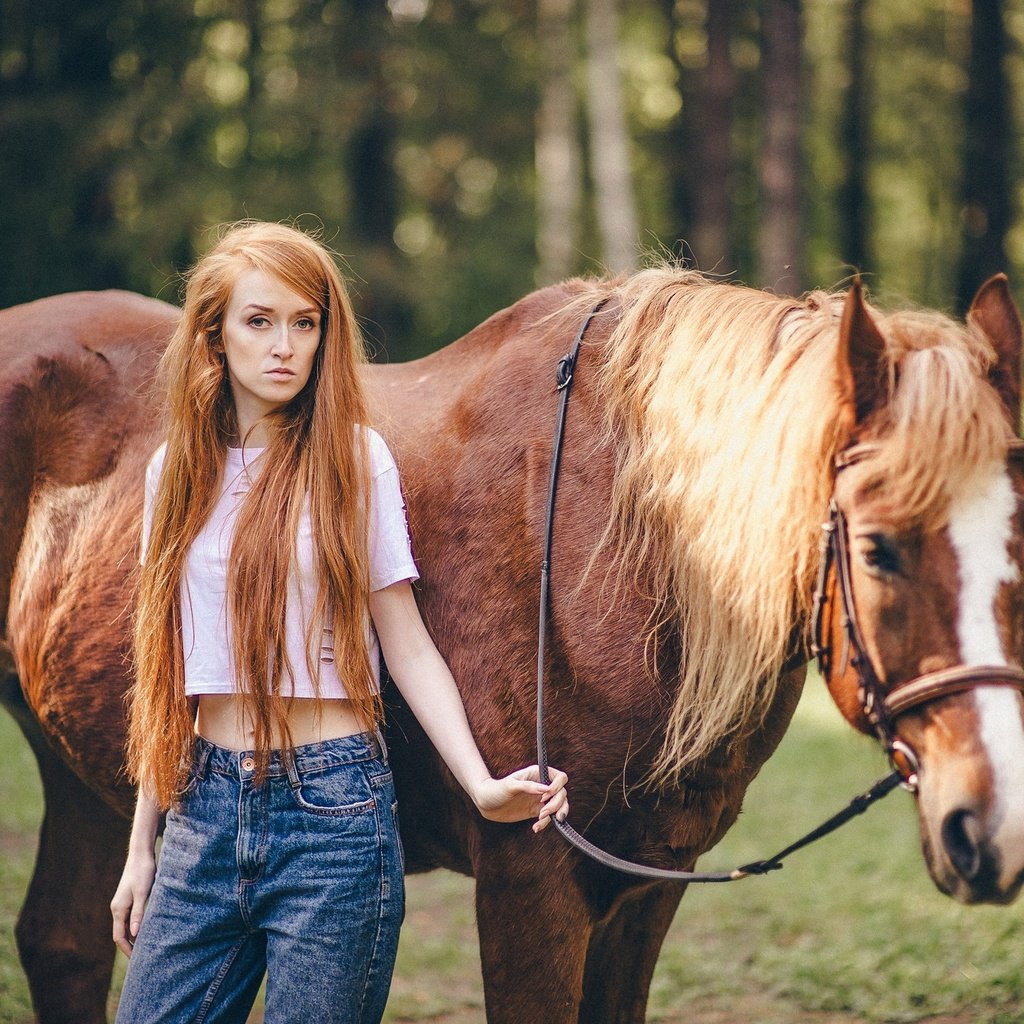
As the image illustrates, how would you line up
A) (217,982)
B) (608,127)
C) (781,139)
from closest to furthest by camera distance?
1. (217,982)
2. (781,139)
3. (608,127)

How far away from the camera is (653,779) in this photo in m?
2.21

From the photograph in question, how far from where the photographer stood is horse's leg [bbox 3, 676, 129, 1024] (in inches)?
129

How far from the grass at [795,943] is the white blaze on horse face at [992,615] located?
247 centimetres

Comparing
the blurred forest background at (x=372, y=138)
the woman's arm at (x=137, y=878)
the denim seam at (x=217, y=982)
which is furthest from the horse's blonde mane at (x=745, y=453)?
the blurred forest background at (x=372, y=138)

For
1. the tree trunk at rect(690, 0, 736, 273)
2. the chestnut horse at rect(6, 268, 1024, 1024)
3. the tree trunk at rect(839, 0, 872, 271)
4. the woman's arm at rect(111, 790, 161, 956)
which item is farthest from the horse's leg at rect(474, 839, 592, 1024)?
the tree trunk at rect(839, 0, 872, 271)

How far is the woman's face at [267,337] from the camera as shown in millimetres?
2092

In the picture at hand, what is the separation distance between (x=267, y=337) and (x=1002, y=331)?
1.30 meters

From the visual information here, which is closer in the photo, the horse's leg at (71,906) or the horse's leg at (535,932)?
the horse's leg at (535,932)

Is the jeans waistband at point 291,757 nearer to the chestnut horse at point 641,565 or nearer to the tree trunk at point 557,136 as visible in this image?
the chestnut horse at point 641,565

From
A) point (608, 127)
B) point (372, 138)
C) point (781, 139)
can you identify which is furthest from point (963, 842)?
point (372, 138)

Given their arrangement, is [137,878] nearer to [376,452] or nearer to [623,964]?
[376,452]

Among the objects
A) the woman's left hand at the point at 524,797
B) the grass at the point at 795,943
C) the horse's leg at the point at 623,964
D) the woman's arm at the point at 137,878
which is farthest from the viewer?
the grass at the point at 795,943

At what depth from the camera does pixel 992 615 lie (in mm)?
1742

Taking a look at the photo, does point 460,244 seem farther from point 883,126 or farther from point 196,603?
point 196,603
